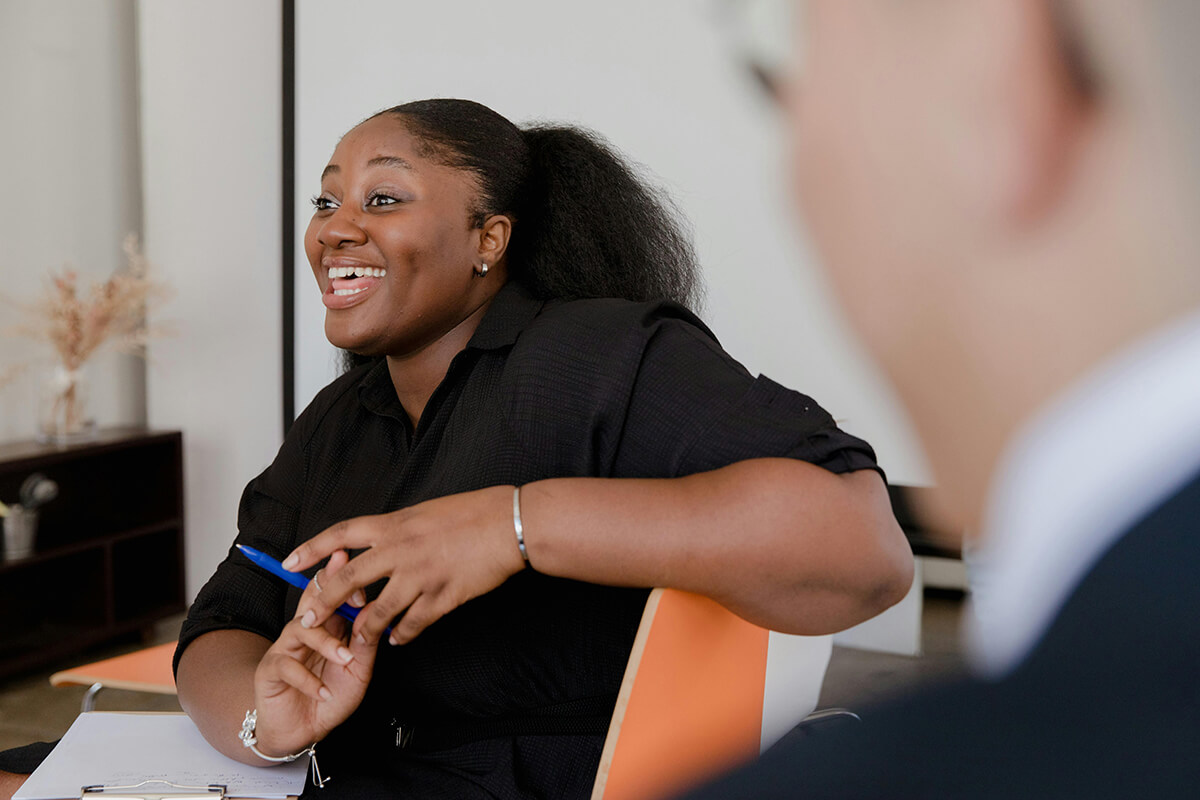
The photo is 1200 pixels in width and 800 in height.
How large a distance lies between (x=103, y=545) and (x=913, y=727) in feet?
10.9

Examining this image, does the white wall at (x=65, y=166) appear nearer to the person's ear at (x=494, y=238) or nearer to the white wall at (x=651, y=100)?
the white wall at (x=651, y=100)

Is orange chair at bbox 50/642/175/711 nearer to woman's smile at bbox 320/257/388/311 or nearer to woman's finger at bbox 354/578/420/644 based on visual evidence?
woman's smile at bbox 320/257/388/311

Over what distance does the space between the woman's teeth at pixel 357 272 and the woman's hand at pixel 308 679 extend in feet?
1.47

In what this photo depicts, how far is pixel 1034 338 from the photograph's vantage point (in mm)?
347

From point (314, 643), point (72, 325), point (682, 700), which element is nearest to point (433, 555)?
point (314, 643)

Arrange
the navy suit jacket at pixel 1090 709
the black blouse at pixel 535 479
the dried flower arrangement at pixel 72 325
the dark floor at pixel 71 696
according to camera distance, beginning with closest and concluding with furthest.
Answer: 1. the navy suit jacket at pixel 1090 709
2. the black blouse at pixel 535 479
3. the dark floor at pixel 71 696
4. the dried flower arrangement at pixel 72 325

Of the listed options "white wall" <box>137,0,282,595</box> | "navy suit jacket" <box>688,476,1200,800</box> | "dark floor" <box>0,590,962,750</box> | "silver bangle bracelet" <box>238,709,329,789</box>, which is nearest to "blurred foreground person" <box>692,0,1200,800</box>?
"navy suit jacket" <box>688,476,1200,800</box>

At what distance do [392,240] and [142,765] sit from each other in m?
0.63

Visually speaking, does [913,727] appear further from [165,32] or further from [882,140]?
[165,32]

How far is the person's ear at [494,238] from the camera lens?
131 centimetres

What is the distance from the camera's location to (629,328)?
102 centimetres

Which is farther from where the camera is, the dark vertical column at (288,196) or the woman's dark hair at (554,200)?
the dark vertical column at (288,196)

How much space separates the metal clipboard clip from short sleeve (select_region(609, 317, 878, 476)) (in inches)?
19.7

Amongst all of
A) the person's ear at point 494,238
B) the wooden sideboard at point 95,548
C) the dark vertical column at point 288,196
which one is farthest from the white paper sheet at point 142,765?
the dark vertical column at point 288,196
